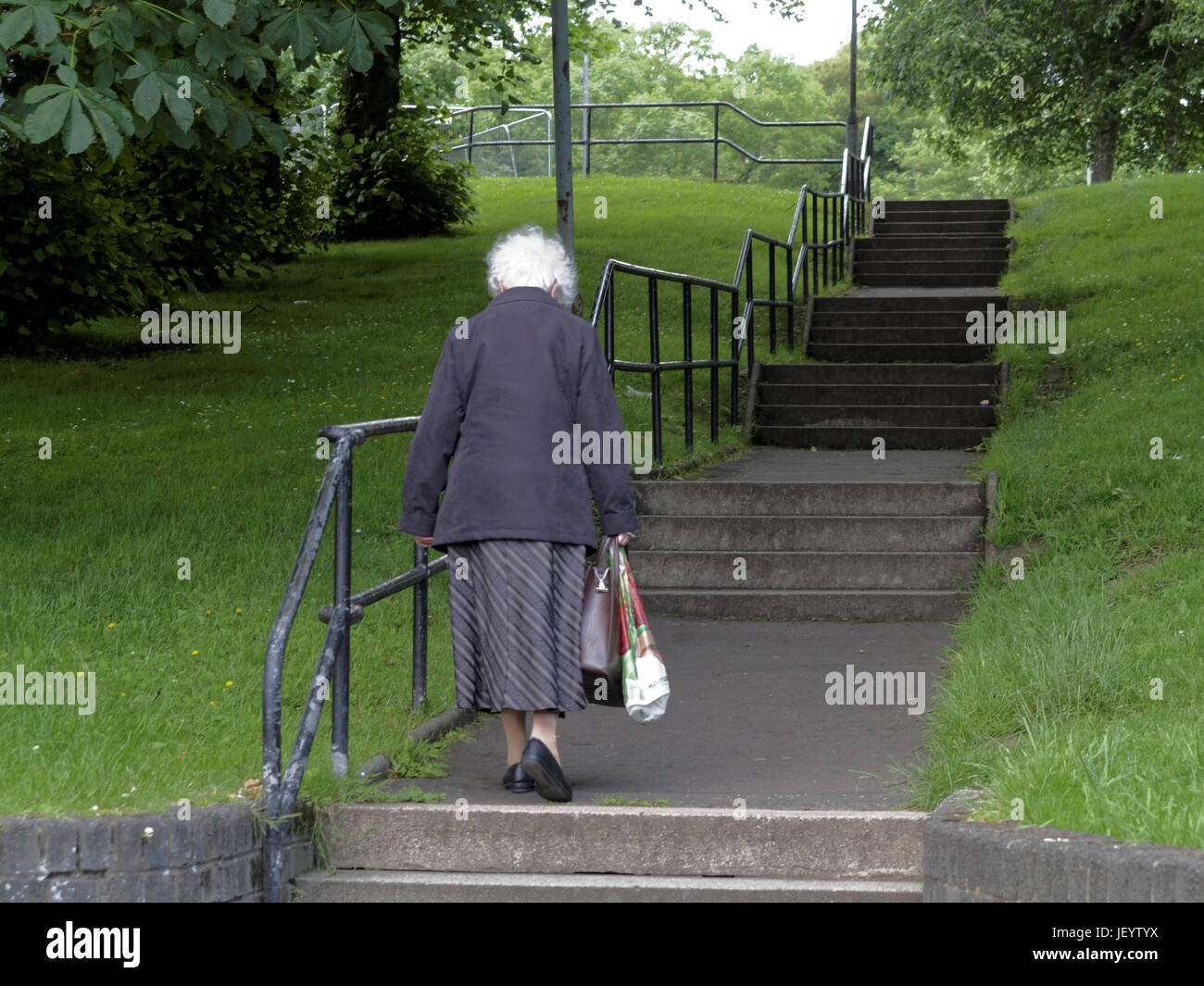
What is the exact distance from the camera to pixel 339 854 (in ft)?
12.7

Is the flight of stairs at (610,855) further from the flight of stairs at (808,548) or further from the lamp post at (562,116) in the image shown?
the lamp post at (562,116)

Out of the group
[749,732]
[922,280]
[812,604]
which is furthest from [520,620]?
[922,280]

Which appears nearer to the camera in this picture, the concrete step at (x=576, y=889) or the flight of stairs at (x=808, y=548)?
the concrete step at (x=576, y=889)

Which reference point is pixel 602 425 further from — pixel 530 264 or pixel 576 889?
pixel 576 889

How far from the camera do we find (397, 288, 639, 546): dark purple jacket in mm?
4098

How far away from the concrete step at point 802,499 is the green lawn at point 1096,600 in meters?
0.38

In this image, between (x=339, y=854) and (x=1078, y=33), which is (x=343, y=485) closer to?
(x=339, y=854)

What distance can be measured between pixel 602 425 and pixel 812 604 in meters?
3.03

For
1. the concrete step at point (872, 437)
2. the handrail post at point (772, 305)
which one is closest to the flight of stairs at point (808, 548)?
the concrete step at point (872, 437)

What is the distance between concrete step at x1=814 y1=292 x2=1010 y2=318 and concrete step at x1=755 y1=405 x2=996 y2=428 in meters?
2.69

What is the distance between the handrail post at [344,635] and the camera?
415 centimetres

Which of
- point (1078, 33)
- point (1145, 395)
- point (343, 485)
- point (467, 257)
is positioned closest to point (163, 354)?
point (467, 257)

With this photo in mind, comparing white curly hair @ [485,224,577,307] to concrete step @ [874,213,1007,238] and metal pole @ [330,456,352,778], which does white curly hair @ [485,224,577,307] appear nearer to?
metal pole @ [330,456,352,778]

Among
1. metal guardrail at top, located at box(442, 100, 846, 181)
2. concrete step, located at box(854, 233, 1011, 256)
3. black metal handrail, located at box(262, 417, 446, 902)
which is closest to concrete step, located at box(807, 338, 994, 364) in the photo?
concrete step, located at box(854, 233, 1011, 256)
